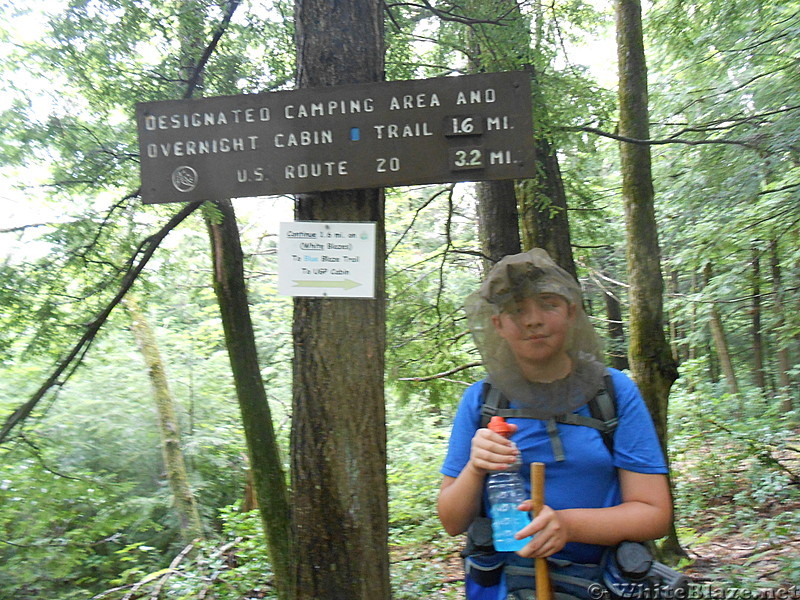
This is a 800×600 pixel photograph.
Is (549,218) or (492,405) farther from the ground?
(549,218)

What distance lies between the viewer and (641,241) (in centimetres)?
578

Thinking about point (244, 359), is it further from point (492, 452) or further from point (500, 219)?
point (492, 452)

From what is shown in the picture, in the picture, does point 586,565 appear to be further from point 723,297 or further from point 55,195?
point 723,297

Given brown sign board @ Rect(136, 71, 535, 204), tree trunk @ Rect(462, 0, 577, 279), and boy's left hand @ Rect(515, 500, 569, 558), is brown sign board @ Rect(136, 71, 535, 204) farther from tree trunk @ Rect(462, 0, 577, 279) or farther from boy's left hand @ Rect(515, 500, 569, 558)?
tree trunk @ Rect(462, 0, 577, 279)

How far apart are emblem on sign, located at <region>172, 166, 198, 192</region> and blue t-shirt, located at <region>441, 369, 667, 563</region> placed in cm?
167

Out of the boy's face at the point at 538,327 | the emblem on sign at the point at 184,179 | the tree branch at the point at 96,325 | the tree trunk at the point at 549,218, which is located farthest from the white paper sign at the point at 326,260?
the tree trunk at the point at 549,218

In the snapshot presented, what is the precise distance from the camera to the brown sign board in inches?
103

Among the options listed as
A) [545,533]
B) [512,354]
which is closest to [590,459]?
[545,533]

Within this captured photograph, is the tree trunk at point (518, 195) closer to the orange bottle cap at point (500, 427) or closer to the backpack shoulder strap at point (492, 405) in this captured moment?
the backpack shoulder strap at point (492, 405)

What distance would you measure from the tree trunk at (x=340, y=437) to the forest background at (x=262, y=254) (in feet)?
3.98

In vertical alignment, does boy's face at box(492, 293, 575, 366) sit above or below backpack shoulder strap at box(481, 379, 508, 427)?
above

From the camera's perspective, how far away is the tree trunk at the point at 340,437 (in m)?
2.63

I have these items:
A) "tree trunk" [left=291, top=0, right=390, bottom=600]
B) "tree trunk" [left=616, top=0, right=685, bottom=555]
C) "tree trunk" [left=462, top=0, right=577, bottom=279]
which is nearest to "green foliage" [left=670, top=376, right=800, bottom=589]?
"tree trunk" [left=616, top=0, right=685, bottom=555]

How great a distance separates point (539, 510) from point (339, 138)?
161 centimetres
